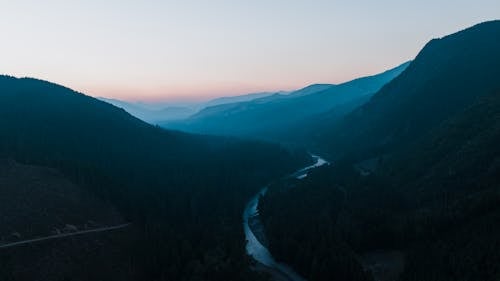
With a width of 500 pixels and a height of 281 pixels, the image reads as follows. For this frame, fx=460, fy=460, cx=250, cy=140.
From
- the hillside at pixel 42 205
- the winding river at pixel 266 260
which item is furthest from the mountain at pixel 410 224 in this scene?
the hillside at pixel 42 205

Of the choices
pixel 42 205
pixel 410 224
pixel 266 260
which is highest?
pixel 42 205

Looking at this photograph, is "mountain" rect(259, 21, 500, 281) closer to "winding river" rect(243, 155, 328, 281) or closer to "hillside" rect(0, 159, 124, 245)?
"winding river" rect(243, 155, 328, 281)

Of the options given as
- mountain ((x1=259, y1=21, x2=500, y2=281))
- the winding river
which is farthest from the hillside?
mountain ((x1=259, y1=21, x2=500, y2=281))

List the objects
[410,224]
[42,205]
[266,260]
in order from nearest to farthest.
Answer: [410,224]
[42,205]
[266,260]

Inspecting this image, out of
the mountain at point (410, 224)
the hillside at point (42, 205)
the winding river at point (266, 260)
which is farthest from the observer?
the winding river at point (266, 260)

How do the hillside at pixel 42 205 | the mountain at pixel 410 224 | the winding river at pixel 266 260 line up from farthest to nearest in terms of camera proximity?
the winding river at pixel 266 260, the hillside at pixel 42 205, the mountain at pixel 410 224

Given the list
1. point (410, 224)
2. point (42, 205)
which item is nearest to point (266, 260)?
point (410, 224)

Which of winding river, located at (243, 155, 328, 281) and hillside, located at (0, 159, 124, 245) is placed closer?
hillside, located at (0, 159, 124, 245)

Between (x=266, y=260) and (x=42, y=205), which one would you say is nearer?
(x=42, y=205)

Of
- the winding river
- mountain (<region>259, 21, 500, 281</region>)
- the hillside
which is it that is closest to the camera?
mountain (<region>259, 21, 500, 281</region>)

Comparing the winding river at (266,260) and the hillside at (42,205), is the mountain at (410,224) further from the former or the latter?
the hillside at (42,205)

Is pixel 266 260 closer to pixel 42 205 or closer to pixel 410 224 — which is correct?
pixel 410 224

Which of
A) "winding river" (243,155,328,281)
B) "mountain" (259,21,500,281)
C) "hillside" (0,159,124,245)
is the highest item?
"hillside" (0,159,124,245)
